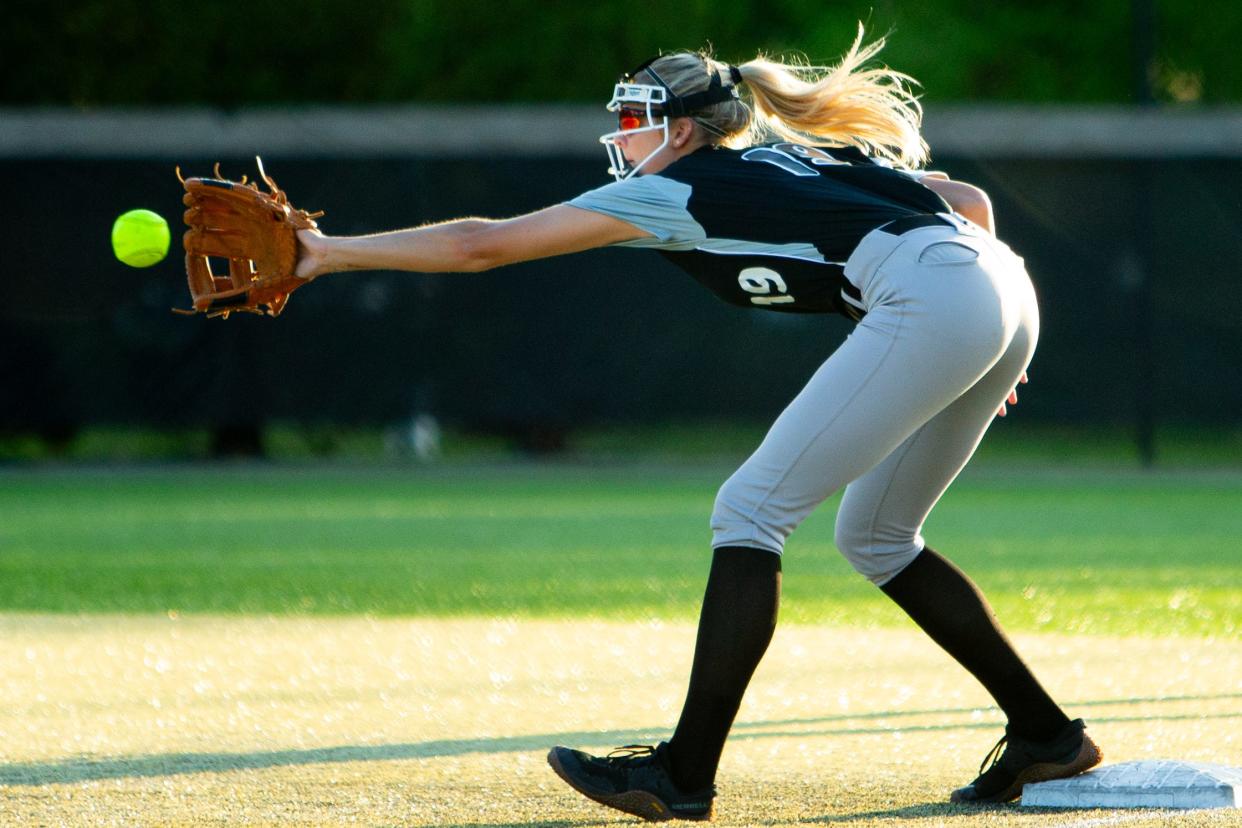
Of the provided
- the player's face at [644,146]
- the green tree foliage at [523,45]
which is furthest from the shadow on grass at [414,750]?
the green tree foliage at [523,45]

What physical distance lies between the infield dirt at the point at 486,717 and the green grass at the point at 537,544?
790mm

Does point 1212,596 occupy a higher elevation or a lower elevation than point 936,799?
lower

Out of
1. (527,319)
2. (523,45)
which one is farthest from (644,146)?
(523,45)

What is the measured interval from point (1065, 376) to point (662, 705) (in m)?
10.6

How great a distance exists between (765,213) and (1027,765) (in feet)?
4.58

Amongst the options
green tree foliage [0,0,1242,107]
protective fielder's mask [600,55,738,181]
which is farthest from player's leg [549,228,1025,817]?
A: green tree foliage [0,0,1242,107]

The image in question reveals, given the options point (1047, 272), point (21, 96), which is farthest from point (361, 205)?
point (21, 96)

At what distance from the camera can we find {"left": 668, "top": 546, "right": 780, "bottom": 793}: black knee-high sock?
3674mm

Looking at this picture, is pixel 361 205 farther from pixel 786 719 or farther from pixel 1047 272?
pixel 786 719

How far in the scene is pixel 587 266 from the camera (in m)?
15.3

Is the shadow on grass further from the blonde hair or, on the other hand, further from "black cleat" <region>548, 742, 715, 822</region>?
the blonde hair

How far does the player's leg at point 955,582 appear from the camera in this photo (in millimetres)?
4031

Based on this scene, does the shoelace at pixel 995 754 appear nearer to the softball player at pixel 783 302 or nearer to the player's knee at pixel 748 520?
the softball player at pixel 783 302

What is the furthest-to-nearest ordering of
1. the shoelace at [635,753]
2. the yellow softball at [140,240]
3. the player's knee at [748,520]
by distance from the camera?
the yellow softball at [140,240] → the shoelace at [635,753] → the player's knee at [748,520]
